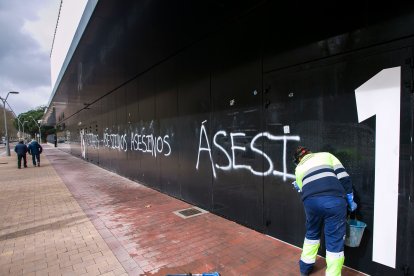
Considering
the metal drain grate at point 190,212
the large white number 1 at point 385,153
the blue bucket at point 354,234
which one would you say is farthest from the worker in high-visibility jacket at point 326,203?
the metal drain grate at point 190,212

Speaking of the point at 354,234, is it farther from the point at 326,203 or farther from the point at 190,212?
the point at 190,212

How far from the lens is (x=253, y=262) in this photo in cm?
372

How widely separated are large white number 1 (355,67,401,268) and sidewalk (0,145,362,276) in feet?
2.04

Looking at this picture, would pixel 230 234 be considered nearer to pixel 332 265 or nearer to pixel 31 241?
pixel 332 265

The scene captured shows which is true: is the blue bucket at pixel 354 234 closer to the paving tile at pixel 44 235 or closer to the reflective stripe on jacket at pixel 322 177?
the reflective stripe on jacket at pixel 322 177

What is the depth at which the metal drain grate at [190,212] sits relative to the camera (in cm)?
588

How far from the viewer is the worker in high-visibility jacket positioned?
2904mm

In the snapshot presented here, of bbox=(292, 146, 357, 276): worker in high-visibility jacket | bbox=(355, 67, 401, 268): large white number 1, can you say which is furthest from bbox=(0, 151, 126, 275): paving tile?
bbox=(355, 67, 401, 268): large white number 1

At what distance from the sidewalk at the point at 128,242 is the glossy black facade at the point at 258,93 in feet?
1.72

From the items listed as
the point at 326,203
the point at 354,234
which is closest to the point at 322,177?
the point at 326,203

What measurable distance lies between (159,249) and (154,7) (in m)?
4.15

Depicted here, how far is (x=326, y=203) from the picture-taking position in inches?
115

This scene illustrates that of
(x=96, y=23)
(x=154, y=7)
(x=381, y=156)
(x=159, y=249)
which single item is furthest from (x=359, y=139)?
(x=96, y=23)

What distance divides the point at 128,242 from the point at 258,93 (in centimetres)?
342
